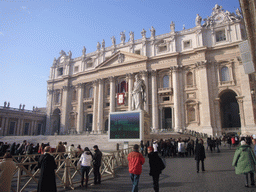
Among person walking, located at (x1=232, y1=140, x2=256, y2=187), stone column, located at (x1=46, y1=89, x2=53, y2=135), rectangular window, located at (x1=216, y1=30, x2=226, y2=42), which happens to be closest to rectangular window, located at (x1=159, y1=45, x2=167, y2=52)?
rectangular window, located at (x1=216, y1=30, x2=226, y2=42)

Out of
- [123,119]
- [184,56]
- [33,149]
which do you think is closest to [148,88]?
[184,56]

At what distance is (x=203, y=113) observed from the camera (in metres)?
32.4

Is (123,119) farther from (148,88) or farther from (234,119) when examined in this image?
(234,119)

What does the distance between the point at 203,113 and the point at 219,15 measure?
1730cm

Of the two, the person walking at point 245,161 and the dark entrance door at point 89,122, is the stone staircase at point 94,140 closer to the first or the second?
the dark entrance door at point 89,122

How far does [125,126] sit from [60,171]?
8.84 m

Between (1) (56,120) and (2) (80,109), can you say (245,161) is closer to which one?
(2) (80,109)

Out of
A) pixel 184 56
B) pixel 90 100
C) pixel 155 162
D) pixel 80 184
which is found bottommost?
pixel 80 184

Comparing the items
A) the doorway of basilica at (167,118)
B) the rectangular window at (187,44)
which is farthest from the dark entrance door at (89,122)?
the rectangular window at (187,44)

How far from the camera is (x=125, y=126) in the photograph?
18594mm

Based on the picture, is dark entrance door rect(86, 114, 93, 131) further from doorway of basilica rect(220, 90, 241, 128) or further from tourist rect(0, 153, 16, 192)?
tourist rect(0, 153, 16, 192)

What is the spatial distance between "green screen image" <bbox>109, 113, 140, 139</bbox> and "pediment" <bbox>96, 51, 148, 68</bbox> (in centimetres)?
2140

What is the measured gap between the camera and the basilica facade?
3219cm

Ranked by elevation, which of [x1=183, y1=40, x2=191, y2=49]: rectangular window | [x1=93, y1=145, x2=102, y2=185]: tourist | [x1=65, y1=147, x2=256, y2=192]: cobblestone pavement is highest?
[x1=183, y1=40, x2=191, y2=49]: rectangular window
